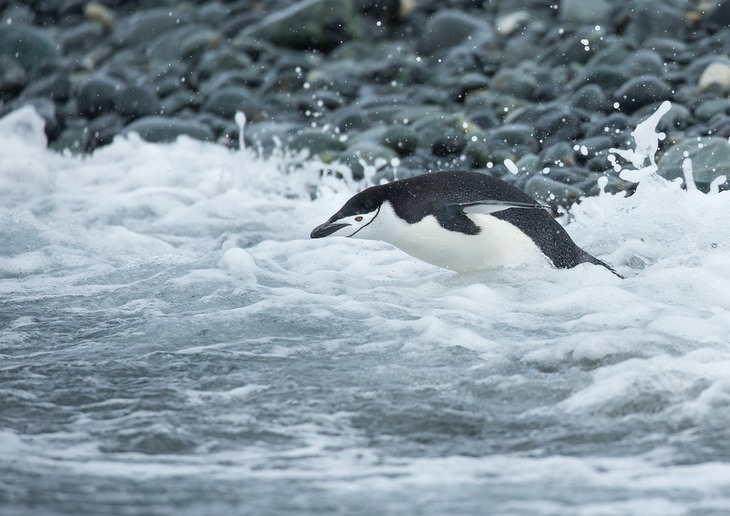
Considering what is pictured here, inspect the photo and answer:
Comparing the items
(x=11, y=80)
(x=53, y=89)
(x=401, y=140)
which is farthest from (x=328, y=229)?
(x=11, y=80)

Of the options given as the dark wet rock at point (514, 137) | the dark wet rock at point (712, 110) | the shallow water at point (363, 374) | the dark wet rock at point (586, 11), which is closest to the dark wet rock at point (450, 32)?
the dark wet rock at point (586, 11)

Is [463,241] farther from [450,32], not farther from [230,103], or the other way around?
[450,32]

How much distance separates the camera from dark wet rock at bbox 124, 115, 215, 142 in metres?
8.66

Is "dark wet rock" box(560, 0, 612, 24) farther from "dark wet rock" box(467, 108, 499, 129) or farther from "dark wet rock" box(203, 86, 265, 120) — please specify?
"dark wet rock" box(203, 86, 265, 120)

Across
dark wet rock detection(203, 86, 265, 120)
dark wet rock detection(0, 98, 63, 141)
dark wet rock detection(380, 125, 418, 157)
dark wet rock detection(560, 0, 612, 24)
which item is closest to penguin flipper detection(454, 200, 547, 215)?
dark wet rock detection(380, 125, 418, 157)

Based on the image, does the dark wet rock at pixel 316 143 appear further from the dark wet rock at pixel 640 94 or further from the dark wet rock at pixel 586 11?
the dark wet rock at pixel 586 11

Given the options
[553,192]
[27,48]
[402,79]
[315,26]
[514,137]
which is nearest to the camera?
[553,192]

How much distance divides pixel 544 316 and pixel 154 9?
7904 millimetres

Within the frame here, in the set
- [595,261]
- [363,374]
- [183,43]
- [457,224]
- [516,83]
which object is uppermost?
[183,43]

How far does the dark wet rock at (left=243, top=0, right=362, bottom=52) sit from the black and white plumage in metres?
5.20

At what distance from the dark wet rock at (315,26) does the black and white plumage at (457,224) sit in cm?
520

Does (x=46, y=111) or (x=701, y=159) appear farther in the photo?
(x=46, y=111)

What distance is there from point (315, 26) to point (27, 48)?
275 centimetres

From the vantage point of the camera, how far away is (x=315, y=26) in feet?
33.1
